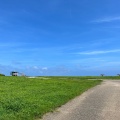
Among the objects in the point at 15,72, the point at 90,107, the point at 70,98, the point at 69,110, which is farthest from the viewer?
the point at 15,72

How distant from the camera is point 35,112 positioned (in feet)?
44.2

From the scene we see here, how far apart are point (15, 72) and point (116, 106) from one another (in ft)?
148


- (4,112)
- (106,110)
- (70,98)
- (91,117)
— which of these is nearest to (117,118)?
(91,117)

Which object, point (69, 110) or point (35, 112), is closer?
point (35, 112)

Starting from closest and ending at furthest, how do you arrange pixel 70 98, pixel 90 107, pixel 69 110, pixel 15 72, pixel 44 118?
1. pixel 44 118
2. pixel 69 110
3. pixel 90 107
4. pixel 70 98
5. pixel 15 72

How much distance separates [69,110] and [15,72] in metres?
46.1

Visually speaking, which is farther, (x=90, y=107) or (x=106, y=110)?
(x=90, y=107)

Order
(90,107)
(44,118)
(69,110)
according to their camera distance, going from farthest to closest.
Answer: (90,107) < (69,110) < (44,118)

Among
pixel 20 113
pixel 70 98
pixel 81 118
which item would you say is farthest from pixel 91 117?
pixel 70 98

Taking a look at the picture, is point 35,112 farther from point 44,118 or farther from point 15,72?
point 15,72

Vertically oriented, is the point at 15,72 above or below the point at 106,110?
above

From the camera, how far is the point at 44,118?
12.8m

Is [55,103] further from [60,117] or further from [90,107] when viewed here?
[60,117]

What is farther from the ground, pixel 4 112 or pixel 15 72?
pixel 15 72
